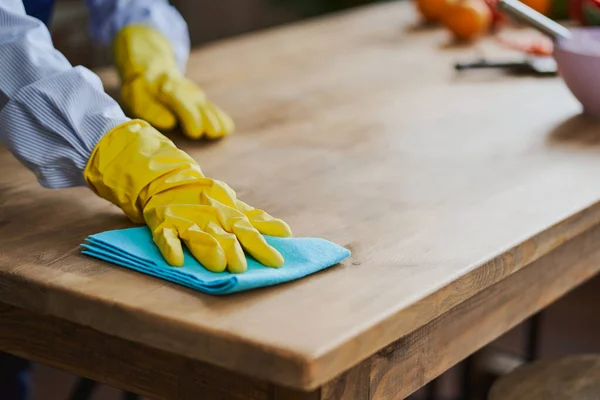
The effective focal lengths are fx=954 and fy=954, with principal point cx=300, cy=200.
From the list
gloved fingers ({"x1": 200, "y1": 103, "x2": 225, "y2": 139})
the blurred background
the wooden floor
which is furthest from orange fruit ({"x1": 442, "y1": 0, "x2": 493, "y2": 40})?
the blurred background

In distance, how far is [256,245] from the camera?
38.4 inches

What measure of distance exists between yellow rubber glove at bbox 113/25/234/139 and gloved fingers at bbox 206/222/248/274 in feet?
1.48

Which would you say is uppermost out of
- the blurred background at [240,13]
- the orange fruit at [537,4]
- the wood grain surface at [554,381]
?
the orange fruit at [537,4]

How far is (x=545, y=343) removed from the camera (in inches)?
110

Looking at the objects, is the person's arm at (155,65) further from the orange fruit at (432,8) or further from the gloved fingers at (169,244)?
the orange fruit at (432,8)

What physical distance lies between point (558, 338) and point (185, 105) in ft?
5.84

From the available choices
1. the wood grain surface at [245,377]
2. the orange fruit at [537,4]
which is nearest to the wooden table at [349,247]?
the wood grain surface at [245,377]

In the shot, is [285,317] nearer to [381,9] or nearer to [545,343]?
[381,9]

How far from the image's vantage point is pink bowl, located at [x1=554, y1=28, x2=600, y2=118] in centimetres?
152

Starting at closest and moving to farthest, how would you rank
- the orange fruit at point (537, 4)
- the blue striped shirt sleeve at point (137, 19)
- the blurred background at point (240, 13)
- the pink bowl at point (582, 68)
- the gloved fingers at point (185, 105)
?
the gloved fingers at point (185, 105), the pink bowl at point (582, 68), the blue striped shirt sleeve at point (137, 19), the orange fruit at point (537, 4), the blurred background at point (240, 13)

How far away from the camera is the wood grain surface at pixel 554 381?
1.26 metres

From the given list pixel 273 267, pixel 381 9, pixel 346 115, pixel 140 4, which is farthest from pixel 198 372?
pixel 381 9

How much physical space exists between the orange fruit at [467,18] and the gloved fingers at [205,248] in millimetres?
1253

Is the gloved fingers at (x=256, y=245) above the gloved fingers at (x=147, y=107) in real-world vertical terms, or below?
above
